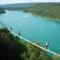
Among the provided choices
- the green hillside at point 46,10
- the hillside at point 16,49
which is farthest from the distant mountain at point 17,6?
the hillside at point 16,49

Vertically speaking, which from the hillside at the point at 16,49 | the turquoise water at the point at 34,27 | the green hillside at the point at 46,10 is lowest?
the hillside at the point at 16,49

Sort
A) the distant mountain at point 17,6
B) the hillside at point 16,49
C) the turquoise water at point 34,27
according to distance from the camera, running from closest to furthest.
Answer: the turquoise water at point 34,27 → the hillside at point 16,49 → the distant mountain at point 17,6

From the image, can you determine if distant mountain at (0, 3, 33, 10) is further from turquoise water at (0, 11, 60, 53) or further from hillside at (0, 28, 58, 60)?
hillside at (0, 28, 58, 60)

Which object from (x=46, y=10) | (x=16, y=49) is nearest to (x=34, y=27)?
(x=46, y=10)

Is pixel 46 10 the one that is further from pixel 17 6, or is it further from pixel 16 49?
pixel 16 49

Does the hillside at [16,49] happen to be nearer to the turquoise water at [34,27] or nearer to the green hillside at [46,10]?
the turquoise water at [34,27]

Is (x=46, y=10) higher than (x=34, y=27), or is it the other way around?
(x=46, y=10)

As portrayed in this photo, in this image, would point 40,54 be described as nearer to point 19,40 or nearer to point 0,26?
point 19,40

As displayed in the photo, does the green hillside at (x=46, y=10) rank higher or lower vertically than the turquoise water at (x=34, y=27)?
higher

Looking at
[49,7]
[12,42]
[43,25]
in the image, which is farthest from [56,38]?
[12,42]
